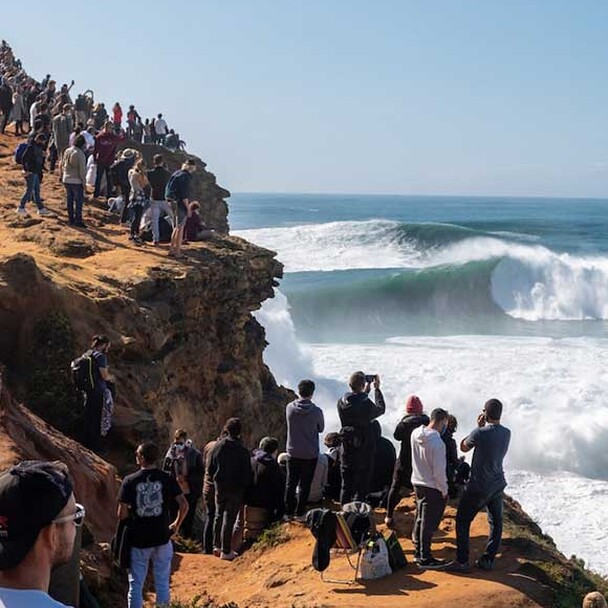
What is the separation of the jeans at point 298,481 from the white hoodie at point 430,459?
159 cm

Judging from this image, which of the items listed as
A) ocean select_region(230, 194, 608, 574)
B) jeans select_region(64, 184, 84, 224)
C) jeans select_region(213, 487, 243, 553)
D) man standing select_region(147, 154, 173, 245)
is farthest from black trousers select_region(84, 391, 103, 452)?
ocean select_region(230, 194, 608, 574)

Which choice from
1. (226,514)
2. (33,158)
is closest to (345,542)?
(226,514)

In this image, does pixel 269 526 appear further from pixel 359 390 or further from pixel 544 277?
pixel 544 277

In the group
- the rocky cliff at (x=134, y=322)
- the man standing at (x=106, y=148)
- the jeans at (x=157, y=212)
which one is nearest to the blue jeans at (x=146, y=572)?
the rocky cliff at (x=134, y=322)

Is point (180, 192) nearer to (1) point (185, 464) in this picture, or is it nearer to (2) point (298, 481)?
(1) point (185, 464)

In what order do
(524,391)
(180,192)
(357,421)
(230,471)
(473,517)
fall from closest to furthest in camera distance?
(473,517) → (230,471) → (357,421) → (180,192) → (524,391)

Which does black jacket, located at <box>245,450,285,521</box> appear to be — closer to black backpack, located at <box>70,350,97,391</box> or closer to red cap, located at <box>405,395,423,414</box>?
red cap, located at <box>405,395,423,414</box>

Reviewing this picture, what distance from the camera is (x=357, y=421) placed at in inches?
330

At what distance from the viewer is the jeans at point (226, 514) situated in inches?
331

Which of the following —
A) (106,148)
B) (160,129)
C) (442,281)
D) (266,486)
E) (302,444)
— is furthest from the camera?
(442,281)

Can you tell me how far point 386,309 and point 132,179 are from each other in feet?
80.2

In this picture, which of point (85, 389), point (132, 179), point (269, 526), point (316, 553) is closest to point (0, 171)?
point (132, 179)

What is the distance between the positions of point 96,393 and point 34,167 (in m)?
7.00

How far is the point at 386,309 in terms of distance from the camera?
126 ft
